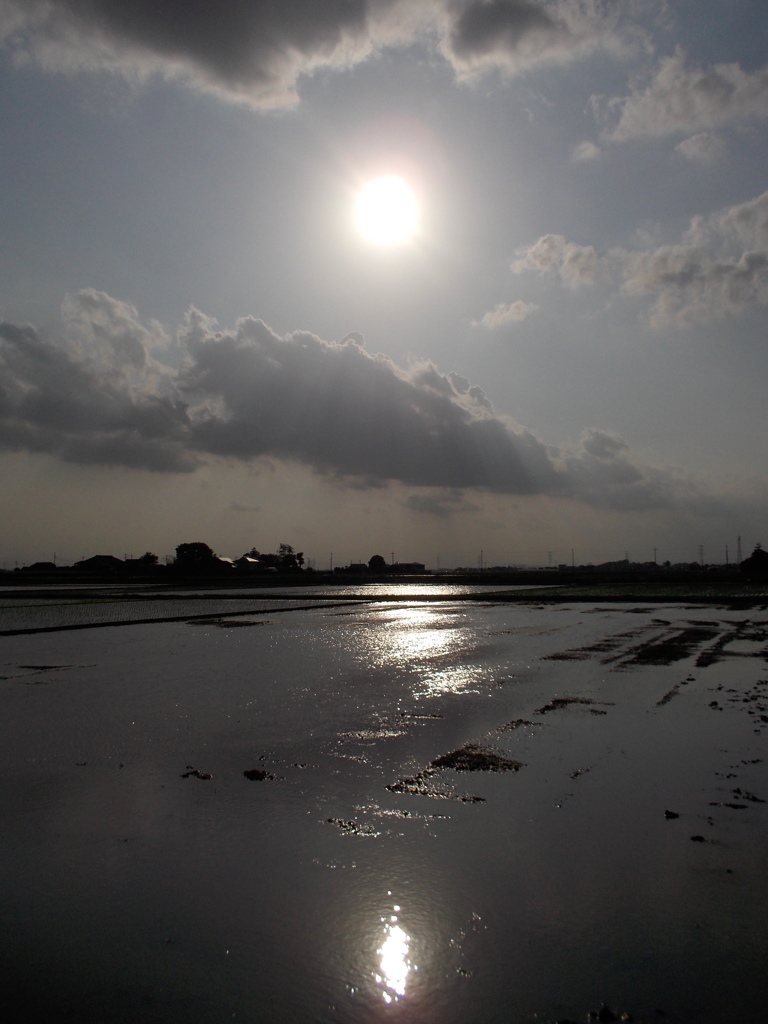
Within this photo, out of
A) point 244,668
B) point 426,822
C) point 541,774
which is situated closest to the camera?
point 426,822

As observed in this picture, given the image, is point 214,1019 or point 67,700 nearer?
point 214,1019

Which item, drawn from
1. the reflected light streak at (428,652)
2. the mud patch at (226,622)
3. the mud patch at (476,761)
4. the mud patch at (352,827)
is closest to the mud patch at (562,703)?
the reflected light streak at (428,652)

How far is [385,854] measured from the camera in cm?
605

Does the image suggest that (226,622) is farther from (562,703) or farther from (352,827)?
(352,827)

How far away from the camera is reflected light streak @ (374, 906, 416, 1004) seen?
4.29m

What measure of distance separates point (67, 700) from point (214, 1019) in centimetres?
1017

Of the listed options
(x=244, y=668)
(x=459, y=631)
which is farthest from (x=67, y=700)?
(x=459, y=631)

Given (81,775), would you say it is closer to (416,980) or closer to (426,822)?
(426,822)

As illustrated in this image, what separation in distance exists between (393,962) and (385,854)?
4.85ft

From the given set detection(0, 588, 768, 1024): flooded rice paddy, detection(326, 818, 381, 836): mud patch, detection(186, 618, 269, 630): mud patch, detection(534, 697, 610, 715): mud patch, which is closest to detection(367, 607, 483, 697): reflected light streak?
detection(0, 588, 768, 1024): flooded rice paddy

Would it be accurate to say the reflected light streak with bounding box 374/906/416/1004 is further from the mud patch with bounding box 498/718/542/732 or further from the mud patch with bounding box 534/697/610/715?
the mud patch with bounding box 534/697/610/715

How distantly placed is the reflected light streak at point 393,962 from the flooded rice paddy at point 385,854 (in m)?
0.02

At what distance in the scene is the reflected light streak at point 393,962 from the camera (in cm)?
429

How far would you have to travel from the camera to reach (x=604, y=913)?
511 centimetres
